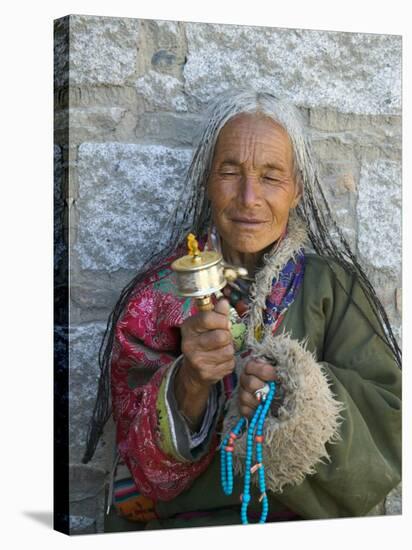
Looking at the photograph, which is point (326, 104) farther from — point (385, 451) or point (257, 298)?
point (385, 451)

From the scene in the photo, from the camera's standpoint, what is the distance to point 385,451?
479 centimetres

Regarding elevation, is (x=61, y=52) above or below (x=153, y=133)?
above

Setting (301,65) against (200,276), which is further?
(301,65)

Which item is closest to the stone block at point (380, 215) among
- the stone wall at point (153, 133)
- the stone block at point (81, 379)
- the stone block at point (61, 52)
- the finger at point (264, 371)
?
the stone wall at point (153, 133)

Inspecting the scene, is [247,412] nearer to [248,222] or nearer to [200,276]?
[200,276]

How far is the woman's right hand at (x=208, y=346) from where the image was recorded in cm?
421

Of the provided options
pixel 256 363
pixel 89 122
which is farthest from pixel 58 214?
pixel 256 363

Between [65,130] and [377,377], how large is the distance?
1.41 metres

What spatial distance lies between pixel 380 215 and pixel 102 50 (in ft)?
4.00

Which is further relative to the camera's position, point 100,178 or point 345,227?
point 345,227

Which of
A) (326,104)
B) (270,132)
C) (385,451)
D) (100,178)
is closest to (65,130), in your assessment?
(100,178)

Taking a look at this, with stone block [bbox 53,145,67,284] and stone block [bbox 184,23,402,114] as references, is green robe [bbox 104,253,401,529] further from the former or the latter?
stone block [bbox 53,145,67,284]

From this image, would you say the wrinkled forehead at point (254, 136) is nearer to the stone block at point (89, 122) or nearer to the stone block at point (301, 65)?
the stone block at point (301, 65)

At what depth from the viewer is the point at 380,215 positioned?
4.97m
